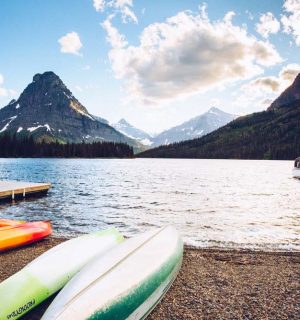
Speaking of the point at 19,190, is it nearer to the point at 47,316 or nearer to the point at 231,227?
the point at 231,227

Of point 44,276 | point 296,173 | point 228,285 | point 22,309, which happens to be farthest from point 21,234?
point 296,173

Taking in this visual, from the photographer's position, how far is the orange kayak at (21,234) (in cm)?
1377

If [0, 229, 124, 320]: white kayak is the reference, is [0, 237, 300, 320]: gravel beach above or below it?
below

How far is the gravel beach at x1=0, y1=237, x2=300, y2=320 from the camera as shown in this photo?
8.05m

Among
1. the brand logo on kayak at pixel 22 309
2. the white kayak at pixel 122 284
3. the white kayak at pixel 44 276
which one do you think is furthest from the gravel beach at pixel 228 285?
the white kayak at pixel 122 284

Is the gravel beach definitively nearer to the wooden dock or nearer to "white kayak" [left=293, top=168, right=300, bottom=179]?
the wooden dock

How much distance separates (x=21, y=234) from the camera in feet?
47.9

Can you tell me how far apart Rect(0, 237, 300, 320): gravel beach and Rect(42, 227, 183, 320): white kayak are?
0.62 metres

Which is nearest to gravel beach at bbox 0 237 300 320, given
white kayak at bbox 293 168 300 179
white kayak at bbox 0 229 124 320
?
white kayak at bbox 0 229 124 320

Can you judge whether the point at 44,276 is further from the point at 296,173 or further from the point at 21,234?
the point at 296,173

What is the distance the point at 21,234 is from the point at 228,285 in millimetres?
9515

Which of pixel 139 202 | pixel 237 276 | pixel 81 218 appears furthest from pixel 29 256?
pixel 139 202

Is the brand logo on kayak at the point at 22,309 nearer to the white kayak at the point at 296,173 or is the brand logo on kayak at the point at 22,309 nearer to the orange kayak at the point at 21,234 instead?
the orange kayak at the point at 21,234

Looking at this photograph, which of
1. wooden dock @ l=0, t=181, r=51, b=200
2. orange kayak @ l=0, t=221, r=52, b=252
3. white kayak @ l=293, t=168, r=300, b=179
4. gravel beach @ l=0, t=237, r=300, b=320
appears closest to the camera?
gravel beach @ l=0, t=237, r=300, b=320
